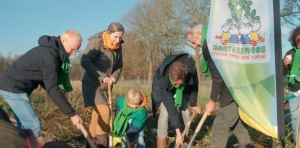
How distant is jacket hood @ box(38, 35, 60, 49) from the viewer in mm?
4242

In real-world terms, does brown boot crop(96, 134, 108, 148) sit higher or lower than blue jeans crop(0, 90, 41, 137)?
lower

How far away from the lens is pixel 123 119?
17.6 feet

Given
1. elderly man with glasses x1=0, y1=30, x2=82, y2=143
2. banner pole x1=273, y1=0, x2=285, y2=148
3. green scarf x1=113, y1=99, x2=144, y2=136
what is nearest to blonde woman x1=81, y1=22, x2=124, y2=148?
green scarf x1=113, y1=99, x2=144, y2=136

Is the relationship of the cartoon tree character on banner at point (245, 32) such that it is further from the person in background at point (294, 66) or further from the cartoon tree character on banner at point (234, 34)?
the person in background at point (294, 66)

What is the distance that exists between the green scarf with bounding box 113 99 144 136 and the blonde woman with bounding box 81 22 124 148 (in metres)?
0.15

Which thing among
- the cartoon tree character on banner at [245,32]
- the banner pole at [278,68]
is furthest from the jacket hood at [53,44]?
the banner pole at [278,68]

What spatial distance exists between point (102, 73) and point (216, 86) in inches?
61.8

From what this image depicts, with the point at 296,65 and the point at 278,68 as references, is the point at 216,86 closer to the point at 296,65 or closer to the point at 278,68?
the point at 278,68

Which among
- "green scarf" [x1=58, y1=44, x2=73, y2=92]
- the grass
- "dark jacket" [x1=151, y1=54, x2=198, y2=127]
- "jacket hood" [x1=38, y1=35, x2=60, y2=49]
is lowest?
the grass

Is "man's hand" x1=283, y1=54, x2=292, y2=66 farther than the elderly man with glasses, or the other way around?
"man's hand" x1=283, y1=54, x2=292, y2=66

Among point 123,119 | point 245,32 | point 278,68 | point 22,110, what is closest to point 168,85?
point 123,119

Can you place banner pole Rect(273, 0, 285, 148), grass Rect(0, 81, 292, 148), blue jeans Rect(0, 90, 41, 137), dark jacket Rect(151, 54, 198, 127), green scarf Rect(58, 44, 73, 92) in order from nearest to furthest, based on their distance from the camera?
banner pole Rect(273, 0, 285, 148)
blue jeans Rect(0, 90, 41, 137)
green scarf Rect(58, 44, 73, 92)
dark jacket Rect(151, 54, 198, 127)
grass Rect(0, 81, 292, 148)

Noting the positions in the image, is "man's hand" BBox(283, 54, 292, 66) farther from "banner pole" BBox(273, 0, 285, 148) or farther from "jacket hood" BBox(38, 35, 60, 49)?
"jacket hood" BBox(38, 35, 60, 49)

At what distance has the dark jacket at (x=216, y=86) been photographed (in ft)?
15.1
